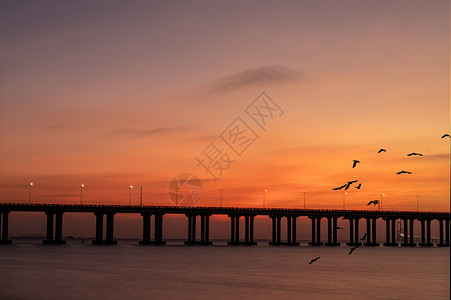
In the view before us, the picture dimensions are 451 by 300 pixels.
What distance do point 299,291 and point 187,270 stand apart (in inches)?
1378

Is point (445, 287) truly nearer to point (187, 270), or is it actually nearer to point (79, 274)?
point (187, 270)

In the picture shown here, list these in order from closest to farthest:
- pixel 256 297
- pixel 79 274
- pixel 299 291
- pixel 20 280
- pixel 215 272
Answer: pixel 256 297 → pixel 299 291 → pixel 20 280 → pixel 79 274 → pixel 215 272

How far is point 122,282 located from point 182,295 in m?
15.8

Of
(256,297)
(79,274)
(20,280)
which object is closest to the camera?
(256,297)

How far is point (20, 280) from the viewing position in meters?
91.1

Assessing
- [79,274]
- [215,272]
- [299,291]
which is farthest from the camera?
[215,272]

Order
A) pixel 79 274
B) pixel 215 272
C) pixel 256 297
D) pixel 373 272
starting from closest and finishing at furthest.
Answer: pixel 256 297 < pixel 79 274 < pixel 215 272 < pixel 373 272

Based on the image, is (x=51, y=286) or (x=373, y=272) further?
(x=373, y=272)

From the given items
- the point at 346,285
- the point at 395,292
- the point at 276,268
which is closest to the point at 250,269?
the point at 276,268

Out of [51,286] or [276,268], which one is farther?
[276,268]

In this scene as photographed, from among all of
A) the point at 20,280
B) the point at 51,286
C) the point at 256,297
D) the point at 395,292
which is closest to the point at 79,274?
the point at 20,280

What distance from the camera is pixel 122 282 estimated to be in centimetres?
9162

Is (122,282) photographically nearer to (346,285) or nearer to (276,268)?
(346,285)

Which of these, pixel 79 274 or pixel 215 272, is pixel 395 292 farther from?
pixel 79 274
